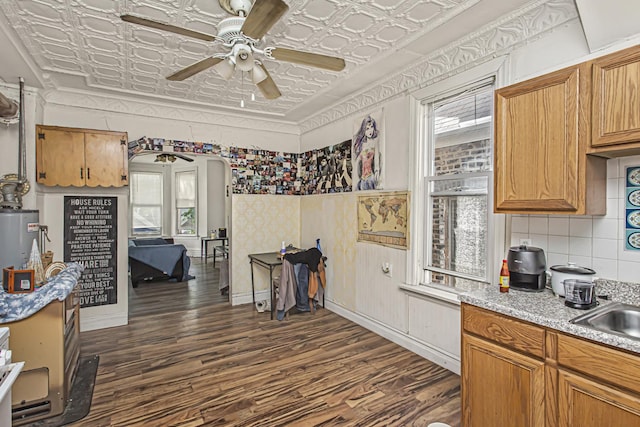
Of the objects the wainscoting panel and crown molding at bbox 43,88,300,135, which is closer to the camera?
crown molding at bbox 43,88,300,135

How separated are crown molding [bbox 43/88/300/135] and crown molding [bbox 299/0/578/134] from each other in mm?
1701

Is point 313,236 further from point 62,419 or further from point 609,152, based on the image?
point 609,152

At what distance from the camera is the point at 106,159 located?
151 inches

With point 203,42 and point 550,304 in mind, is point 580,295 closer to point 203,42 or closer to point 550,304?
point 550,304

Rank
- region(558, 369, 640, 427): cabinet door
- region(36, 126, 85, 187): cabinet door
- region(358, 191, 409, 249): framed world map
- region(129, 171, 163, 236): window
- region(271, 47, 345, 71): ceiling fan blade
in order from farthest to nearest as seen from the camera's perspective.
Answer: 1. region(129, 171, 163, 236): window
2. region(36, 126, 85, 187): cabinet door
3. region(358, 191, 409, 249): framed world map
4. region(271, 47, 345, 71): ceiling fan blade
5. region(558, 369, 640, 427): cabinet door

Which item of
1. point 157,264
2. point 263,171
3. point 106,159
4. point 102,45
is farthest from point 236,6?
point 157,264

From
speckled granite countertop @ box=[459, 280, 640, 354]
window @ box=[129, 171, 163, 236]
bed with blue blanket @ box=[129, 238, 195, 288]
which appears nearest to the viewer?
speckled granite countertop @ box=[459, 280, 640, 354]

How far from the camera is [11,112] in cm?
316

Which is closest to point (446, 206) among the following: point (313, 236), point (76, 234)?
point (313, 236)

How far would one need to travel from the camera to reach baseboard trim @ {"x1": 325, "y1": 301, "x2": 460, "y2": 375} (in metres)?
2.94

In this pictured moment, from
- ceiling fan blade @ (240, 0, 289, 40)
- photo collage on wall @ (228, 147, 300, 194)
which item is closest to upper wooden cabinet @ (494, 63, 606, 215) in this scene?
ceiling fan blade @ (240, 0, 289, 40)

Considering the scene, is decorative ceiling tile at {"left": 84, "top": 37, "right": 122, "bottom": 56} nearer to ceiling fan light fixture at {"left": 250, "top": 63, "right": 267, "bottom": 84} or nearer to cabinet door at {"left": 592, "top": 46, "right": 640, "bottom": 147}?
ceiling fan light fixture at {"left": 250, "top": 63, "right": 267, "bottom": 84}

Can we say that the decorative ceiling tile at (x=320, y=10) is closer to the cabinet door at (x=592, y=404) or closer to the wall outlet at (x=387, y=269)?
the wall outlet at (x=387, y=269)

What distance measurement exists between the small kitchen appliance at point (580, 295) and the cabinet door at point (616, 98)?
74 centimetres
